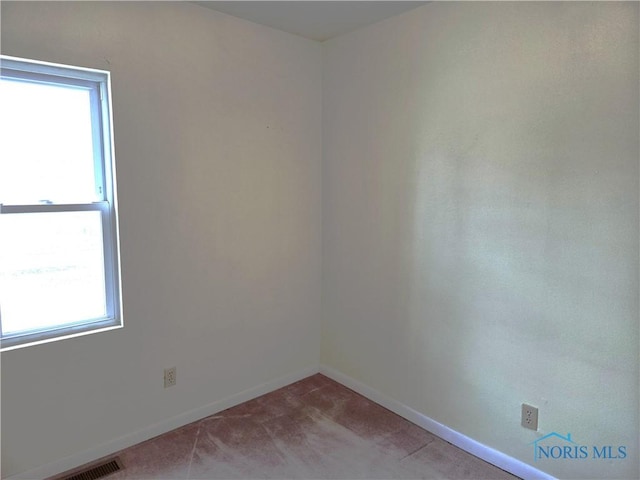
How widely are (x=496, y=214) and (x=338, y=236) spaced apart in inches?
48.7

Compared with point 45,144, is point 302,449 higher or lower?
lower

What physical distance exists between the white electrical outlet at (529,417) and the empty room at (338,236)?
0.4 inches

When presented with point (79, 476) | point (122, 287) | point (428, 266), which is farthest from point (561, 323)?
point (79, 476)

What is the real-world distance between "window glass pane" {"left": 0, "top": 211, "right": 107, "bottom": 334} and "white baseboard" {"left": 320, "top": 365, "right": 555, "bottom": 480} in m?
1.77

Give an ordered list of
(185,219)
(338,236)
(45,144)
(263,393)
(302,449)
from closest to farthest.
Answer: (45,144)
(302,449)
(185,219)
(263,393)
(338,236)

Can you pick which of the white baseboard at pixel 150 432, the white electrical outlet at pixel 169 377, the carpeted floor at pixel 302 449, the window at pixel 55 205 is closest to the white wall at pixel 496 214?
the carpeted floor at pixel 302 449

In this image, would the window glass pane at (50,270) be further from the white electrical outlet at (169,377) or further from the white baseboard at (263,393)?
the white baseboard at (263,393)

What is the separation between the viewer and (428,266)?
262 centimetres

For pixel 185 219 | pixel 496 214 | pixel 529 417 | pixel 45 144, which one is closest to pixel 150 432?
pixel 185 219

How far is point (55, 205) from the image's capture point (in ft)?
7.21

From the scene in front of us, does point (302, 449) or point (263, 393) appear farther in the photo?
point (263, 393)

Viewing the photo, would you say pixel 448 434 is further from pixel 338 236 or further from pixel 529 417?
pixel 338 236

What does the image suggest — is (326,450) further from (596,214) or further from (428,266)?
(596,214)

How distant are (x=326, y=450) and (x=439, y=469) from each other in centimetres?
62
